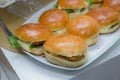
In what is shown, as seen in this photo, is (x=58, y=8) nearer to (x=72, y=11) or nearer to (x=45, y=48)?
(x=72, y=11)

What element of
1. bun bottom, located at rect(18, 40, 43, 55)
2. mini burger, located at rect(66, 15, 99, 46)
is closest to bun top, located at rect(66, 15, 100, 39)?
mini burger, located at rect(66, 15, 99, 46)

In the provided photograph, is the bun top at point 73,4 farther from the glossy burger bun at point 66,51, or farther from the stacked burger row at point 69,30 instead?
the glossy burger bun at point 66,51

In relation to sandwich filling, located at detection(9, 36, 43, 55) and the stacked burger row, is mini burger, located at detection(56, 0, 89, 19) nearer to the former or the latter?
the stacked burger row

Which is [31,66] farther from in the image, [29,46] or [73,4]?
[73,4]

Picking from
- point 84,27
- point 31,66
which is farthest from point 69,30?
point 31,66

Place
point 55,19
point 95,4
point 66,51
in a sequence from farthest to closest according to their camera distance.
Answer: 1. point 95,4
2. point 55,19
3. point 66,51

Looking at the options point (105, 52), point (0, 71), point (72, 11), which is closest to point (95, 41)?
point (105, 52)
